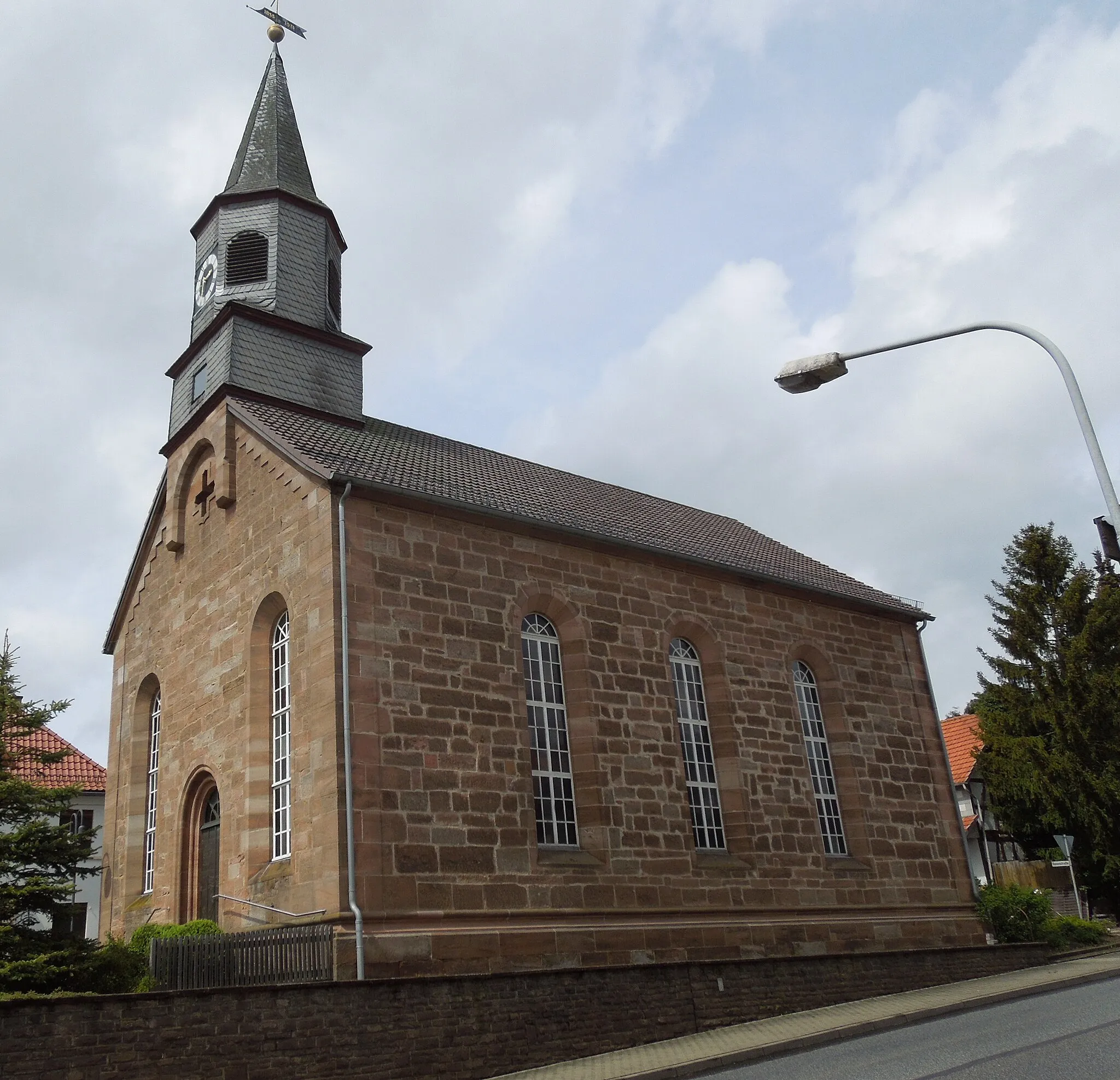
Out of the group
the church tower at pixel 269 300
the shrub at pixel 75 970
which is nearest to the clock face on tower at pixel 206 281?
the church tower at pixel 269 300

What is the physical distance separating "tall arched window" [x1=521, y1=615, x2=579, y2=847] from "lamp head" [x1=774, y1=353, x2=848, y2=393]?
7926 mm

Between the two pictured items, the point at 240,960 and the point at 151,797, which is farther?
the point at 151,797

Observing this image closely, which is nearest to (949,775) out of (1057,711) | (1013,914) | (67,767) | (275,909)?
(1013,914)

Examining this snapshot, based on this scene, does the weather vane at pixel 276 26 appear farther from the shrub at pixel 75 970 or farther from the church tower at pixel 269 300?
the shrub at pixel 75 970

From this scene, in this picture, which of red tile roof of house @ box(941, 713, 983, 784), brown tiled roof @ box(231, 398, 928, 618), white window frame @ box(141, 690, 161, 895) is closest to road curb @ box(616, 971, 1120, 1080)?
brown tiled roof @ box(231, 398, 928, 618)

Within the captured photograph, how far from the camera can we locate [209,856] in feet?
55.7

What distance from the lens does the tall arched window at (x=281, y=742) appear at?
15.3m

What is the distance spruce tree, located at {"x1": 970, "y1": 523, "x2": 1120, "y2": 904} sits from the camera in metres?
28.9

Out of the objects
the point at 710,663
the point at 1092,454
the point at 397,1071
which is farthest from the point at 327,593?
the point at 1092,454

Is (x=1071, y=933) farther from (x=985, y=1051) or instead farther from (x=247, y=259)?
(x=247, y=259)

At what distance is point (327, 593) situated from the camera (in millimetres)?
14969

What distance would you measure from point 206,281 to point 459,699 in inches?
456

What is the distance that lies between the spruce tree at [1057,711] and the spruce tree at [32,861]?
24476mm

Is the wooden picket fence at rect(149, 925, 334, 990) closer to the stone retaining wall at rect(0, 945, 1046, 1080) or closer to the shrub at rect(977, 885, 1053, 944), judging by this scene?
the stone retaining wall at rect(0, 945, 1046, 1080)
